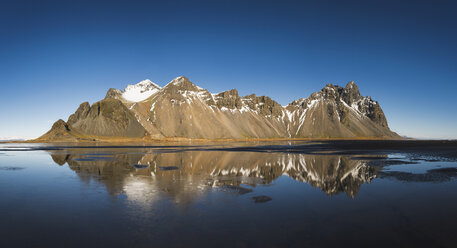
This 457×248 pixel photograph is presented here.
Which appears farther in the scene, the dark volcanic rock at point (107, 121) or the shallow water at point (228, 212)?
the dark volcanic rock at point (107, 121)

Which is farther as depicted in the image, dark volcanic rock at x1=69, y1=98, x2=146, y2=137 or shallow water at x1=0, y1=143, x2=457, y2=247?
dark volcanic rock at x1=69, y1=98, x2=146, y2=137

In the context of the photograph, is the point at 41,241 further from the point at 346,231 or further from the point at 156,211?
the point at 346,231

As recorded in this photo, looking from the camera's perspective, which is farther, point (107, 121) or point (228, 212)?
point (107, 121)

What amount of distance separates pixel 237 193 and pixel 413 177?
17.8 m

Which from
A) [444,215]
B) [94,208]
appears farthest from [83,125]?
[444,215]

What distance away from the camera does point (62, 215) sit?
522 inches

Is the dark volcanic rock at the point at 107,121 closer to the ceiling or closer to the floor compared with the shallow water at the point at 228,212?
closer to the ceiling

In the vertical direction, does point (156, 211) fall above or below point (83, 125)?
below

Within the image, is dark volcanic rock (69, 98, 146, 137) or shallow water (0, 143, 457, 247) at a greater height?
dark volcanic rock (69, 98, 146, 137)

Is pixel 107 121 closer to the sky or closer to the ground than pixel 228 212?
closer to the sky

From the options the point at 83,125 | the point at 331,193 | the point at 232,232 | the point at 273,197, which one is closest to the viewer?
the point at 232,232

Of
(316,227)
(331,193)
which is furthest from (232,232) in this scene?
(331,193)

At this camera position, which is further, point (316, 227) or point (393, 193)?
point (393, 193)

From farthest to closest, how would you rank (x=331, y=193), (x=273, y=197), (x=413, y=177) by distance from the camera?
1. (x=413, y=177)
2. (x=331, y=193)
3. (x=273, y=197)
